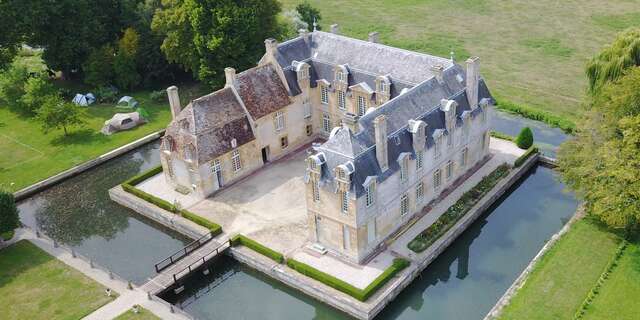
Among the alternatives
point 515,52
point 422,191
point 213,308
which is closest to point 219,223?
point 213,308

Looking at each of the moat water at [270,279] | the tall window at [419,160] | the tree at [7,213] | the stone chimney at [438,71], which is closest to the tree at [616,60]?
the moat water at [270,279]

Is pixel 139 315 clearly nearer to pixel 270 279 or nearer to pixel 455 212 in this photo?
pixel 270 279

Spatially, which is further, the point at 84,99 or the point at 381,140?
the point at 84,99

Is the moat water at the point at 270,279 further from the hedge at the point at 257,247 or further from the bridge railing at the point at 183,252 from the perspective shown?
the hedge at the point at 257,247

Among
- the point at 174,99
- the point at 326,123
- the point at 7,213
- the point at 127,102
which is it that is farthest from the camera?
the point at 127,102

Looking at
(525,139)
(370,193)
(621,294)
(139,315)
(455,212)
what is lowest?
(621,294)

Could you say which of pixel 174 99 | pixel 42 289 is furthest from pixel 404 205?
pixel 42 289
